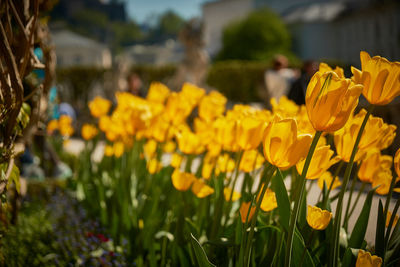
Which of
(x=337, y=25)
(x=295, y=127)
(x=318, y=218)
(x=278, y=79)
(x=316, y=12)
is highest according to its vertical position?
(x=316, y=12)

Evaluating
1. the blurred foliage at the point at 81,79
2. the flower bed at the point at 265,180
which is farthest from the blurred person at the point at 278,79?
the blurred foliage at the point at 81,79

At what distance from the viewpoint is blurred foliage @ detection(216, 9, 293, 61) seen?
2995 cm

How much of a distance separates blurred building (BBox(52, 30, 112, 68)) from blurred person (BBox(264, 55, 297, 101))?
31.6 meters

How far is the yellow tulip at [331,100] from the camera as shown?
854mm

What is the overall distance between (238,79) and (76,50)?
2612 cm

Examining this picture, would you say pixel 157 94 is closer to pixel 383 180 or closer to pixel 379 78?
pixel 383 180

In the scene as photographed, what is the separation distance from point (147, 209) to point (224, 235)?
0.69m

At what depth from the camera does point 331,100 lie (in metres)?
0.86

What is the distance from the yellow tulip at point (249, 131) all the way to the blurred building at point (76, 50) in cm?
3684

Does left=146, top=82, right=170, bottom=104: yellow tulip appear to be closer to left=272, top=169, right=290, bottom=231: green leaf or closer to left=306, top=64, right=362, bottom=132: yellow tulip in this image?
left=272, top=169, right=290, bottom=231: green leaf

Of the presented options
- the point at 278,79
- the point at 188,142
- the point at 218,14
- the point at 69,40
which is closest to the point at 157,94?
the point at 188,142

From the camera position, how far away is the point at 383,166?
1396 mm

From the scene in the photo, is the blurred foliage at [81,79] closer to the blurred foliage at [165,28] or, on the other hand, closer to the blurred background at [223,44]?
the blurred background at [223,44]

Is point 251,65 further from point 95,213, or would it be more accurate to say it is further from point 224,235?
point 224,235
